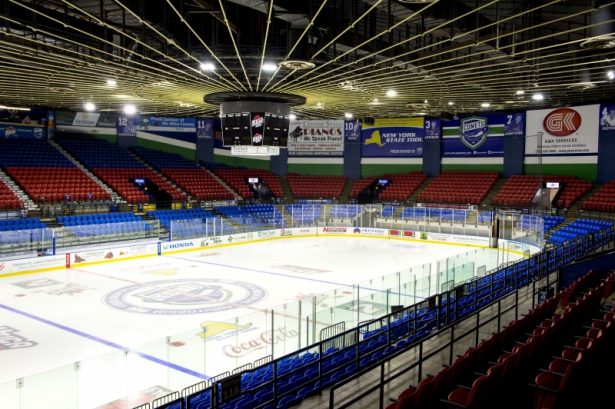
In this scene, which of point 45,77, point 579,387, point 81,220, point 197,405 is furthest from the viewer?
point 81,220

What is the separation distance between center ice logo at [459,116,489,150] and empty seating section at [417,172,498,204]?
6.99 feet

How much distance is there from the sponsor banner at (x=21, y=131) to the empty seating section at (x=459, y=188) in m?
23.7

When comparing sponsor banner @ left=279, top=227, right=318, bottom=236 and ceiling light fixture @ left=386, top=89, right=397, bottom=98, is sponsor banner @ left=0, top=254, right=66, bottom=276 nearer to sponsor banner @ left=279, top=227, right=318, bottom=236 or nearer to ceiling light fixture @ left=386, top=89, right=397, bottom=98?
sponsor banner @ left=279, top=227, right=318, bottom=236

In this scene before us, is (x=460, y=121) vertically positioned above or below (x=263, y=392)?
above

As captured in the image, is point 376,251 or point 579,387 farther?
point 376,251

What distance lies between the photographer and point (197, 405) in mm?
6430

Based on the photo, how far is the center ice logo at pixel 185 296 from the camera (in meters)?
14.2

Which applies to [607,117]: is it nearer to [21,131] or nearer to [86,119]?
[86,119]

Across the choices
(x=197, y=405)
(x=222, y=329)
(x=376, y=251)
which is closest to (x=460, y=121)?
(x=376, y=251)

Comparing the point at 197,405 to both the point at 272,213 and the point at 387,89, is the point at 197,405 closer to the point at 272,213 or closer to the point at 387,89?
the point at 387,89

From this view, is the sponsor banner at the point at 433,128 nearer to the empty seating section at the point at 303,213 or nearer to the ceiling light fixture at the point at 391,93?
the empty seating section at the point at 303,213

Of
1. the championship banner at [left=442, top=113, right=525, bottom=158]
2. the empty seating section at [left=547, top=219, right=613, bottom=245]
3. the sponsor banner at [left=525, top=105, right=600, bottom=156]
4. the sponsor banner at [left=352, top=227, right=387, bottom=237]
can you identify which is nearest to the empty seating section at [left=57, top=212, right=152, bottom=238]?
the sponsor banner at [left=352, top=227, right=387, bottom=237]

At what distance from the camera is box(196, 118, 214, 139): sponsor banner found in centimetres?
3747

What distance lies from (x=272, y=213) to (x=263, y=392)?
23060 millimetres
